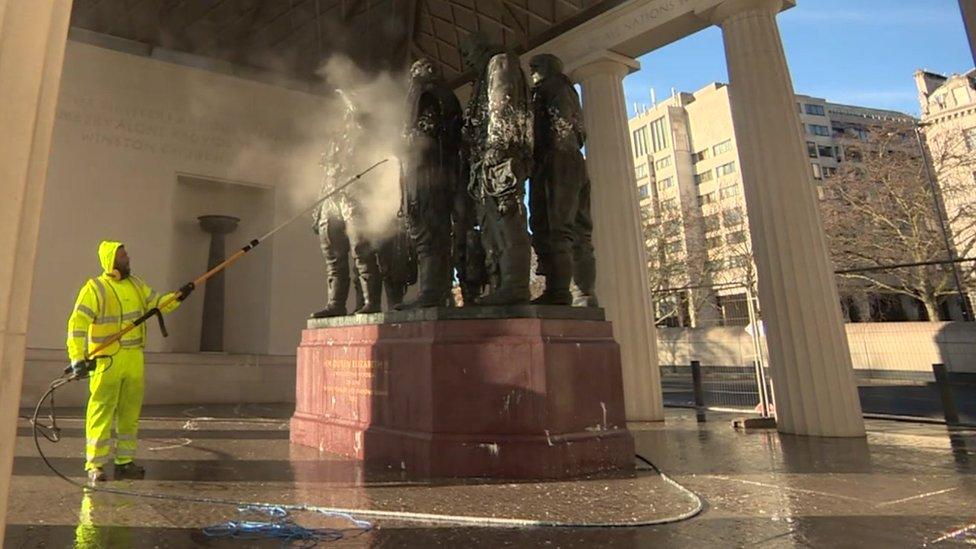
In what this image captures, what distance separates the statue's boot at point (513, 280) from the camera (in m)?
4.46

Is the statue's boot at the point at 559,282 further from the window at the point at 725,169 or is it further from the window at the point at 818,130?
the window at the point at 818,130

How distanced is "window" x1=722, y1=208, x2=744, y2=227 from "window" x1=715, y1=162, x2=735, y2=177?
78.6 ft

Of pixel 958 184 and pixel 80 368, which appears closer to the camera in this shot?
pixel 80 368

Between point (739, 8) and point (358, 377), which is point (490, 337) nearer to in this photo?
point (358, 377)

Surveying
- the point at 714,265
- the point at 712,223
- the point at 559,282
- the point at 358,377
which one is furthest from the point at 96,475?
the point at 712,223

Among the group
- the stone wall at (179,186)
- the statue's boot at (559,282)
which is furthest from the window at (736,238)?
the statue's boot at (559,282)

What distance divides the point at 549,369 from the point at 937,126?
1386 inches

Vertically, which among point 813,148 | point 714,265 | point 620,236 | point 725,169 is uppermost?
point 813,148

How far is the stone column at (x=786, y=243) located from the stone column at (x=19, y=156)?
7.55 metres

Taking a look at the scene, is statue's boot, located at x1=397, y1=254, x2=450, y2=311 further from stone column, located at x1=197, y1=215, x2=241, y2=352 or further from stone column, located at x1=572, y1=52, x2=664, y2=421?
stone column, located at x1=197, y1=215, x2=241, y2=352

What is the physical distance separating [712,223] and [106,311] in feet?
114

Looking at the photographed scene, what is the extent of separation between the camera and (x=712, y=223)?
34.4 meters

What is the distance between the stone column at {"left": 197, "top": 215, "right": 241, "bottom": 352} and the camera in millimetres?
13516

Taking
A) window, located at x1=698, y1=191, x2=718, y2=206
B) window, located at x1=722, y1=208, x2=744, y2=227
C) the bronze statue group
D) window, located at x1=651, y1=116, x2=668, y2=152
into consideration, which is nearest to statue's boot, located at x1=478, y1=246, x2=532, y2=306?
the bronze statue group
